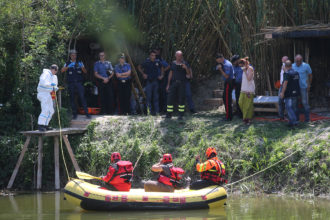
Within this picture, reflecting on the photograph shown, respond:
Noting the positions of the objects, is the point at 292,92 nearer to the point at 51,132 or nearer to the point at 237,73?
the point at 237,73

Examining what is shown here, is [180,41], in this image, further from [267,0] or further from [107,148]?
[107,148]

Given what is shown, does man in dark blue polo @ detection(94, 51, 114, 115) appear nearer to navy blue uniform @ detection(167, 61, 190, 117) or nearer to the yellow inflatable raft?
navy blue uniform @ detection(167, 61, 190, 117)

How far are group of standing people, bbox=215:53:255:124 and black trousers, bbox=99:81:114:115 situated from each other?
11.1 ft

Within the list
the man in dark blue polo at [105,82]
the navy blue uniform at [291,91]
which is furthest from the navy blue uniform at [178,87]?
the navy blue uniform at [291,91]

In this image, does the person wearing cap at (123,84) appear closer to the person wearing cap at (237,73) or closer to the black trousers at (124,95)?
the black trousers at (124,95)

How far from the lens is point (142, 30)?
62.6 feet

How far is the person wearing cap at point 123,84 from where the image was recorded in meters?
17.0

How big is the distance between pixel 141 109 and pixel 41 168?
13.0 ft

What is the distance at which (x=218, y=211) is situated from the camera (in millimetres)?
11516

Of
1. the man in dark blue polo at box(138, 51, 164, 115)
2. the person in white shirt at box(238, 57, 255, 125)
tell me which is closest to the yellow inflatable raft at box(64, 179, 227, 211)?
the person in white shirt at box(238, 57, 255, 125)

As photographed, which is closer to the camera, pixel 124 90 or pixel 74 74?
pixel 74 74

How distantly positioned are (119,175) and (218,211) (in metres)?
2.03

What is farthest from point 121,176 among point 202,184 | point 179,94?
point 179,94

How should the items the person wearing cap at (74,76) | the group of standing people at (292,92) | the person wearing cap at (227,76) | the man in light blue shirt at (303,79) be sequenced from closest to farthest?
the group of standing people at (292,92), the man in light blue shirt at (303,79), the person wearing cap at (227,76), the person wearing cap at (74,76)
